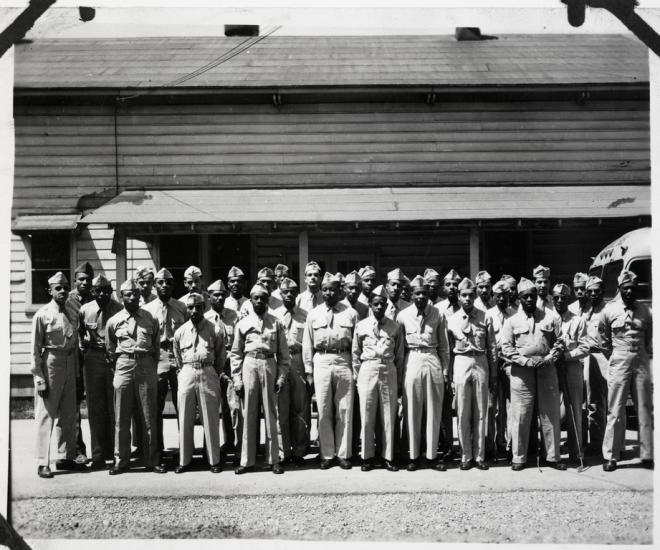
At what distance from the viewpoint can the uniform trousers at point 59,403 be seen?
21.2ft

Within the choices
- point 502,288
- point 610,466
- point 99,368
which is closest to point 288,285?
point 99,368

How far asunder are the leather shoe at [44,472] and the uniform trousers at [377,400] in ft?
9.72

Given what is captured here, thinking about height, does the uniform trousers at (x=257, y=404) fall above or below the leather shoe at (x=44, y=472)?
above

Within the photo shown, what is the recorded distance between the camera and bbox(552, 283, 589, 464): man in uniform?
6512mm

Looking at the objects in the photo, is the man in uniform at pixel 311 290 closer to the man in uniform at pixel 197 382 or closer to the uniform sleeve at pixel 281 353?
the uniform sleeve at pixel 281 353

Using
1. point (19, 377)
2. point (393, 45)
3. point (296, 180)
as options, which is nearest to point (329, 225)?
point (296, 180)

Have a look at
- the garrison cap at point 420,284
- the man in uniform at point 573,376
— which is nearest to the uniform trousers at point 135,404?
the garrison cap at point 420,284

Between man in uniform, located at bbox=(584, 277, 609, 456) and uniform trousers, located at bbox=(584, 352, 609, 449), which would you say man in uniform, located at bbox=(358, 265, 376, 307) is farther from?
uniform trousers, located at bbox=(584, 352, 609, 449)

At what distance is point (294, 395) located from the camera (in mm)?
6875

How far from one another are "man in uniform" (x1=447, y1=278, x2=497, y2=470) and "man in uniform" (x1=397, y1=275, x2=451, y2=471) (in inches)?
6.1

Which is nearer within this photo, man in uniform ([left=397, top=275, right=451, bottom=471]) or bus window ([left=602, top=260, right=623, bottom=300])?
man in uniform ([left=397, top=275, right=451, bottom=471])

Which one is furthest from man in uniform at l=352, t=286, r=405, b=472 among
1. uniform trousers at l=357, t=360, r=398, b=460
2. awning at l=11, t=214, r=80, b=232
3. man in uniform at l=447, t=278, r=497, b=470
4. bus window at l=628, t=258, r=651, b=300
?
awning at l=11, t=214, r=80, b=232

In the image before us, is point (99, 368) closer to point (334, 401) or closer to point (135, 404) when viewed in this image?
point (135, 404)

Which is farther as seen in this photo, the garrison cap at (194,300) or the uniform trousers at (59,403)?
the uniform trousers at (59,403)
